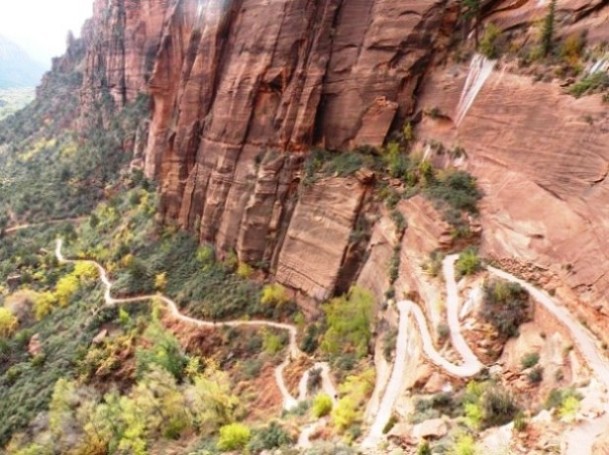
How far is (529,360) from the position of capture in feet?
65.7

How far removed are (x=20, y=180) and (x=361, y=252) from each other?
78177mm

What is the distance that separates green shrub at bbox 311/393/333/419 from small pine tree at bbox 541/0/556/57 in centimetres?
2416

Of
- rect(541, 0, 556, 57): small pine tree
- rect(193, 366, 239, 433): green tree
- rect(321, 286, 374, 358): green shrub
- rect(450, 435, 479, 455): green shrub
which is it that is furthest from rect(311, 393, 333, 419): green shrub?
rect(541, 0, 556, 57): small pine tree

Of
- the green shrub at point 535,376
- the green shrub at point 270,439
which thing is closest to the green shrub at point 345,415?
the green shrub at point 270,439

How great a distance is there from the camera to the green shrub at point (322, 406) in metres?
27.3

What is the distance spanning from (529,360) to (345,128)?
27801 millimetres

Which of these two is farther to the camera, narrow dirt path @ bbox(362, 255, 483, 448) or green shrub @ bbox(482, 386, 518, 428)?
narrow dirt path @ bbox(362, 255, 483, 448)

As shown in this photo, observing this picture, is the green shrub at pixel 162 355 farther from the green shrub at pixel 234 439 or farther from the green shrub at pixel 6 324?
the green shrub at pixel 6 324

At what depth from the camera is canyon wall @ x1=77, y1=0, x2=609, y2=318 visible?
25328 millimetres

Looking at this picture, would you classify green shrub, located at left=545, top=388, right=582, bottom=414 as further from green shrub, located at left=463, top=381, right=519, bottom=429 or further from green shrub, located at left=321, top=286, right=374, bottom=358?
green shrub, located at left=321, top=286, right=374, bottom=358

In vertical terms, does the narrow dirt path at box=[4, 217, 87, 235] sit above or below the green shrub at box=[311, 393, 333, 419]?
below

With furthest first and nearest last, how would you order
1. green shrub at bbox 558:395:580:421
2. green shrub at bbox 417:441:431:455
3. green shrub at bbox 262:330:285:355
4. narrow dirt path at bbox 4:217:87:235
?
narrow dirt path at bbox 4:217:87:235
green shrub at bbox 262:330:285:355
green shrub at bbox 417:441:431:455
green shrub at bbox 558:395:580:421

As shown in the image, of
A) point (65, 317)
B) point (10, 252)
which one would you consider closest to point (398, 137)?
point (65, 317)

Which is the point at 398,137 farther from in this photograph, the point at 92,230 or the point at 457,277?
the point at 92,230
